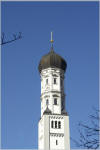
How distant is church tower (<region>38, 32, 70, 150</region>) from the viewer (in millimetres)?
50156

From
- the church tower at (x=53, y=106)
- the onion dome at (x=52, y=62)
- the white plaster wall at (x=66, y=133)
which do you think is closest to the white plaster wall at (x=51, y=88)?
the church tower at (x=53, y=106)

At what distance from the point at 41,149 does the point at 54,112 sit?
4849 mm

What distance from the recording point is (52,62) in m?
56.4

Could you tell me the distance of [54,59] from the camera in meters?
56.6

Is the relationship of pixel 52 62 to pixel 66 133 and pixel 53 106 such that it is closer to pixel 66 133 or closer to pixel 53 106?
pixel 53 106

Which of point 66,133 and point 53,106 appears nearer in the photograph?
point 66,133

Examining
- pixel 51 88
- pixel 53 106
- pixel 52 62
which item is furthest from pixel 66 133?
pixel 52 62

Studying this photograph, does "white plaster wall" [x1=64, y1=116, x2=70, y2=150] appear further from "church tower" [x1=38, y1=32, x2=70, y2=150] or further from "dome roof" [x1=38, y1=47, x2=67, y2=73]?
"dome roof" [x1=38, y1=47, x2=67, y2=73]

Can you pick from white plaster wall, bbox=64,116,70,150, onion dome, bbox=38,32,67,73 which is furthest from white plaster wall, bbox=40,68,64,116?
white plaster wall, bbox=64,116,70,150

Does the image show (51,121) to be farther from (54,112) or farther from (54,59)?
(54,59)

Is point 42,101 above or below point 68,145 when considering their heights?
above

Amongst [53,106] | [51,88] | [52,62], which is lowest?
[53,106]

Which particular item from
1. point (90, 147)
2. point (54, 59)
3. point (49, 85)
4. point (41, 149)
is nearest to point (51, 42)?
point (54, 59)

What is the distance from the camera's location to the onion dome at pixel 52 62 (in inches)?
2211
